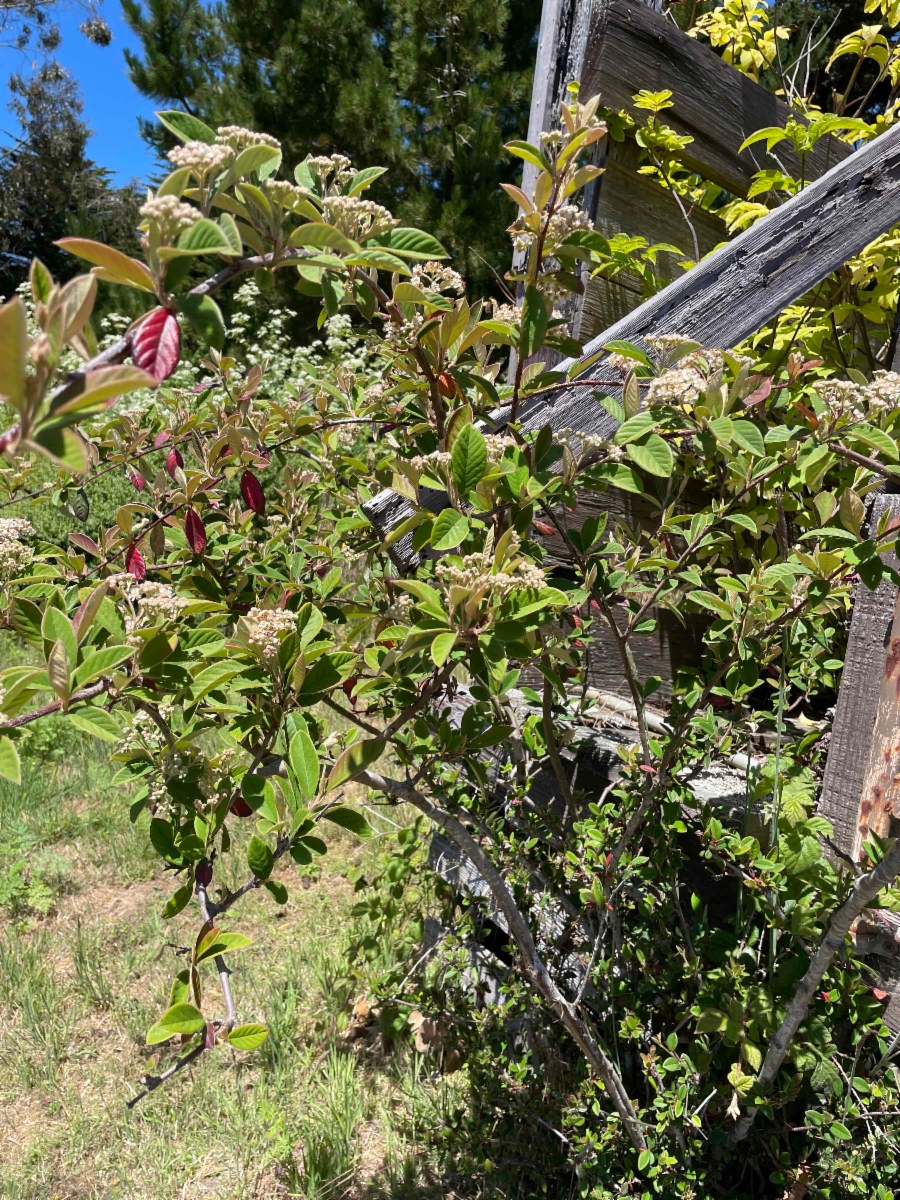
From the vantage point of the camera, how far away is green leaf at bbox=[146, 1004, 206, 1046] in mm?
728

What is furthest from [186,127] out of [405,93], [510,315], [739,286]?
[405,93]

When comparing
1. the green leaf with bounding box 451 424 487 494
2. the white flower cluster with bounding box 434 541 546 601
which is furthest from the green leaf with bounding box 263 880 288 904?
the green leaf with bounding box 451 424 487 494

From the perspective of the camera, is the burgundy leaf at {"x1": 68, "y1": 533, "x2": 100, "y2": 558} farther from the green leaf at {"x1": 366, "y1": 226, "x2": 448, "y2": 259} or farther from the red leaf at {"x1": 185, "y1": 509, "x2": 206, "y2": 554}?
the green leaf at {"x1": 366, "y1": 226, "x2": 448, "y2": 259}

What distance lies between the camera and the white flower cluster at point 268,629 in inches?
34.4

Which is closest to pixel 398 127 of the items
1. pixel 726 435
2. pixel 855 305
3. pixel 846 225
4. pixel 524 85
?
pixel 524 85

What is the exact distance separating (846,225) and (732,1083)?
1.44 m

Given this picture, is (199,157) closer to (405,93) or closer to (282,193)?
(282,193)

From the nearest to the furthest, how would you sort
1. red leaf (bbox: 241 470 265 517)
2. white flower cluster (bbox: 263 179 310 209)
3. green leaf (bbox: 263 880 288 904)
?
white flower cluster (bbox: 263 179 310 209)
green leaf (bbox: 263 880 288 904)
red leaf (bbox: 241 470 265 517)

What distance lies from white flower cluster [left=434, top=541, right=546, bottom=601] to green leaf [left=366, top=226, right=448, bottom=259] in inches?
12.0

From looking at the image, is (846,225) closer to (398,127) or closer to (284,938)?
(284,938)

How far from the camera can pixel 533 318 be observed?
3.11 ft

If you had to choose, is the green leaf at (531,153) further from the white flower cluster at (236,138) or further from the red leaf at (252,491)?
the red leaf at (252,491)

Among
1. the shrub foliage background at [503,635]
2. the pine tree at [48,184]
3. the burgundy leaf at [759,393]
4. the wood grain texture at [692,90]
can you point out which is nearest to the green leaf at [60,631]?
the shrub foliage background at [503,635]

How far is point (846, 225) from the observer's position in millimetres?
1388
